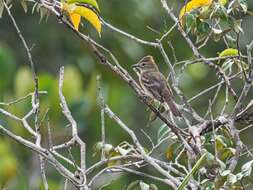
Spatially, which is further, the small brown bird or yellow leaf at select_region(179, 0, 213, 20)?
the small brown bird

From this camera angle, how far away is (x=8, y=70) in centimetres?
772

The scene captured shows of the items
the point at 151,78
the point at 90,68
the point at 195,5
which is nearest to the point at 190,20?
the point at 195,5

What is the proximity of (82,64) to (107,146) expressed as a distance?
6.62m

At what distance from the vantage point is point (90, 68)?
984 cm

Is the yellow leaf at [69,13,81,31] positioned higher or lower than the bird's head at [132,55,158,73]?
higher

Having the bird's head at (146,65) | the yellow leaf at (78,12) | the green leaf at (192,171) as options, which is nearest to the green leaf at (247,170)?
the green leaf at (192,171)

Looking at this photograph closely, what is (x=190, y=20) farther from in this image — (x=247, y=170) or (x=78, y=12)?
(x=247, y=170)

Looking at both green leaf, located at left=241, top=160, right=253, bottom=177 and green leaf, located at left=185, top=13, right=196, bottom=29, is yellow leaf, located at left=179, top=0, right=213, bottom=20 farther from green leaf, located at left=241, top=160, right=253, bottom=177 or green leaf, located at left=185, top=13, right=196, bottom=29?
green leaf, located at left=241, top=160, right=253, bottom=177

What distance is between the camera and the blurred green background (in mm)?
8109

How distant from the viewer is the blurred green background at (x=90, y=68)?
8.11m

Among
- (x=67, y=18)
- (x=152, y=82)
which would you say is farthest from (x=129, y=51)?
(x=67, y=18)

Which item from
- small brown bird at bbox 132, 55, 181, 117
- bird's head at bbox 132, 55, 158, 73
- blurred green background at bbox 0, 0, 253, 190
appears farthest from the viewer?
blurred green background at bbox 0, 0, 253, 190

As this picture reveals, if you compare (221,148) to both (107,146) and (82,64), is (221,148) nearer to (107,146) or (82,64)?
(107,146)

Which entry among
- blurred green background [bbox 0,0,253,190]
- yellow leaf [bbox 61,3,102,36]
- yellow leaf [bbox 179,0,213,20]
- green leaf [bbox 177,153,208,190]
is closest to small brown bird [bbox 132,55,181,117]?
blurred green background [bbox 0,0,253,190]
